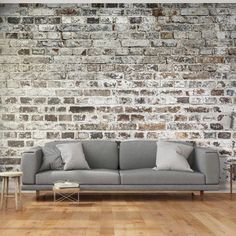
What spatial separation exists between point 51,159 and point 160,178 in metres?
1.71

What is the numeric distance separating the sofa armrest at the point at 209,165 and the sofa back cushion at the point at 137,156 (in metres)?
0.80

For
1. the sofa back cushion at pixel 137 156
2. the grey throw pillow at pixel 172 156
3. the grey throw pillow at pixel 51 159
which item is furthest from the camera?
the sofa back cushion at pixel 137 156

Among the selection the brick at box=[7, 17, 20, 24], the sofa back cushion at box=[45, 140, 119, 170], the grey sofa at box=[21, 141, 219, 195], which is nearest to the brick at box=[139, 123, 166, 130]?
the sofa back cushion at box=[45, 140, 119, 170]

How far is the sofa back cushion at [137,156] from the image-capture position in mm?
8148

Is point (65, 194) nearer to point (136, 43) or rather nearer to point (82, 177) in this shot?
point (82, 177)

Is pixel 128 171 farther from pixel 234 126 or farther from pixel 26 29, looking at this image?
pixel 26 29

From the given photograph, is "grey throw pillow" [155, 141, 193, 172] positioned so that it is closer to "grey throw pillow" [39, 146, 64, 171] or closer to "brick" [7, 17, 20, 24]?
"grey throw pillow" [39, 146, 64, 171]

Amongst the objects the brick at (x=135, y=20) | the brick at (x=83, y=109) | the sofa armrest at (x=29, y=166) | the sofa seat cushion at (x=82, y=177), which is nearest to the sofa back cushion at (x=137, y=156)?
the sofa seat cushion at (x=82, y=177)

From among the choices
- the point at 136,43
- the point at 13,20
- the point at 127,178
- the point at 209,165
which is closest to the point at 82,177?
the point at 127,178

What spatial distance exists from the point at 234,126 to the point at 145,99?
1569 mm

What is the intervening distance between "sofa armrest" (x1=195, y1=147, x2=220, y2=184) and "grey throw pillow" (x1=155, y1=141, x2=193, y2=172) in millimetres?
213

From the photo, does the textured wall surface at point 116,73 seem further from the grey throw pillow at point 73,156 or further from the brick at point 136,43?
the grey throw pillow at point 73,156

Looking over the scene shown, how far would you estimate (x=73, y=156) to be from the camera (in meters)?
7.81

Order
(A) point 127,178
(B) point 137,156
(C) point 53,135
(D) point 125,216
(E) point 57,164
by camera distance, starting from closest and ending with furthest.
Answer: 1. (D) point 125,216
2. (A) point 127,178
3. (E) point 57,164
4. (B) point 137,156
5. (C) point 53,135
